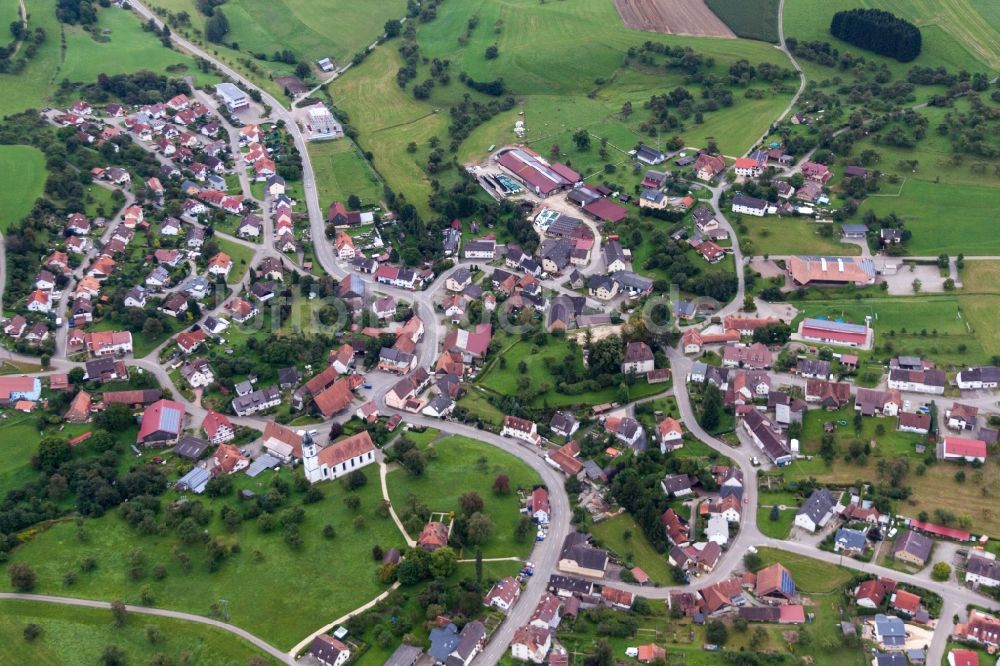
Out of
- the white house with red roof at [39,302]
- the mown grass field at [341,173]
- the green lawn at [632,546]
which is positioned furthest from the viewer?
the mown grass field at [341,173]

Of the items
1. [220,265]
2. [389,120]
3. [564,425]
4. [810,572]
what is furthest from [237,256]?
[810,572]

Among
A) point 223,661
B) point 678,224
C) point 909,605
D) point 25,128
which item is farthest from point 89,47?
point 909,605

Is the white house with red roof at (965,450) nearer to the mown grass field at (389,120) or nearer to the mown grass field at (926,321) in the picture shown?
the mown grass field at (926,321)

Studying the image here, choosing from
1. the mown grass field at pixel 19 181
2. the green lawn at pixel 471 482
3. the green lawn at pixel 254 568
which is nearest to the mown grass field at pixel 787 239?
→ the green lawn at pixel 471 482

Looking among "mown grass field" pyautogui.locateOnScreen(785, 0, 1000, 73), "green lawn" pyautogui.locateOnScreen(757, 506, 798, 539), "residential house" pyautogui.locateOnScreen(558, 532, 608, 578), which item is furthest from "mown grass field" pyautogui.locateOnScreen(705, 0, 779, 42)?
"residential house" pyautogui.locateOnScreen(558, 532, 608, 578)

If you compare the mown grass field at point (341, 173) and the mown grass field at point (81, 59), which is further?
the mown grass field at point (81, 59)

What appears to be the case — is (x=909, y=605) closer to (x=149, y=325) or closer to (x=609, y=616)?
(x=609, y=616)

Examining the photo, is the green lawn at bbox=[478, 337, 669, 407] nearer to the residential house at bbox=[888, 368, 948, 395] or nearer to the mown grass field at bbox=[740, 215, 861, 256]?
the residential house at bbox=[888, 368, 948, 395]
